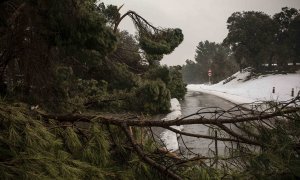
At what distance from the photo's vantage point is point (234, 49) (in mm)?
54562

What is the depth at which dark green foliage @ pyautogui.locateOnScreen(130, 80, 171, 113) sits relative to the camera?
16359 mm

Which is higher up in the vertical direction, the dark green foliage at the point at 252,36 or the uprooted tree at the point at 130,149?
the dark green foliage at the point at 252,36

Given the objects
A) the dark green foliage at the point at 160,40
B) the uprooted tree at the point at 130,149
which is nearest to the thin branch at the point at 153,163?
the uprooted tree at the point at 130,149

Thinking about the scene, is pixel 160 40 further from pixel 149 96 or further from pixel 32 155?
pixel 32 155

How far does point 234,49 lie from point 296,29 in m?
9.90

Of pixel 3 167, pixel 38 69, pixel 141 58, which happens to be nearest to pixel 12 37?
pixel 38 69

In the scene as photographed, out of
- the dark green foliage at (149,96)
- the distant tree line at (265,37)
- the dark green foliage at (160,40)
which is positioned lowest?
the dark green foliage at (149,96)

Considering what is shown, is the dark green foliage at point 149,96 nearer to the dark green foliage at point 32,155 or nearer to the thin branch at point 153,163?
the thin branch at point 153,163

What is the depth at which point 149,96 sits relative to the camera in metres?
16.6

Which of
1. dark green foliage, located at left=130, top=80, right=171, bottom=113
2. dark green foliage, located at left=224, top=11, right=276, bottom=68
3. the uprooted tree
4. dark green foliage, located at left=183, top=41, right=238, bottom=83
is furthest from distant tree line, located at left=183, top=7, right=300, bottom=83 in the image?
the uprooted tree

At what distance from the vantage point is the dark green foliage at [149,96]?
16.4 meters

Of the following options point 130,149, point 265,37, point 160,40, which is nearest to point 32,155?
point 130,149

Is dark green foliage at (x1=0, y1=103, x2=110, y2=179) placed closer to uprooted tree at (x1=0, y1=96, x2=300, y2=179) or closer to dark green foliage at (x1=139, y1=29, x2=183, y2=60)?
uprooted tree at (x1=0, y1=96, x2=300, y2=179)

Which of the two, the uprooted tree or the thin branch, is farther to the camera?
the thin branch
